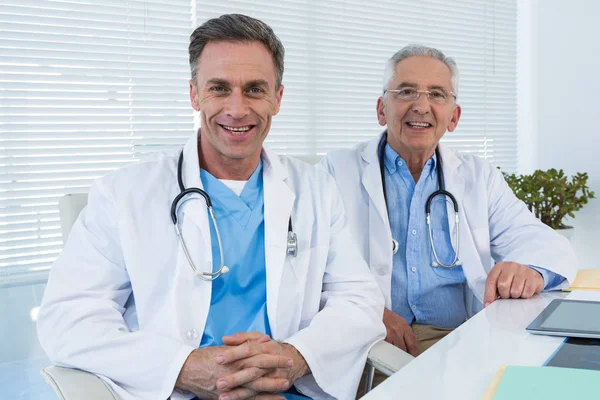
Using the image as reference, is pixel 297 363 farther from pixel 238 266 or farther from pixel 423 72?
pixel 423 72

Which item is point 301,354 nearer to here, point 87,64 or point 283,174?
point 283,174

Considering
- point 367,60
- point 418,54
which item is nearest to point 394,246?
point 418,54

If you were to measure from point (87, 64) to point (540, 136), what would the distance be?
262 centimetres

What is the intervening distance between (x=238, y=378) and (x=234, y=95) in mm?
653

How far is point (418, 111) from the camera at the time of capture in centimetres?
193

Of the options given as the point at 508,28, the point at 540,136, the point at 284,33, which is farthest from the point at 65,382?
the point at 508,28

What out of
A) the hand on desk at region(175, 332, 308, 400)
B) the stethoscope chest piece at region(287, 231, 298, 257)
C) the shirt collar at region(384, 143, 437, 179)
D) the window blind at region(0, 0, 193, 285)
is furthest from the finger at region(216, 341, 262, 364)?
the window blind at region(0, 0, 193, 285)

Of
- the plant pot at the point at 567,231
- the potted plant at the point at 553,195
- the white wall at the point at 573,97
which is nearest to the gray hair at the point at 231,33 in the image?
the potted plant at the point at 553,195

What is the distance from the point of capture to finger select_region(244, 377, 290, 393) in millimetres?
1248

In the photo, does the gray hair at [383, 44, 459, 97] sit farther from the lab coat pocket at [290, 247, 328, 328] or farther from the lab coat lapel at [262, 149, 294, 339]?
the lab coat pocket at [290, 247, 328, 328]

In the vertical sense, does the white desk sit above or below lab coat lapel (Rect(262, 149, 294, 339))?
below

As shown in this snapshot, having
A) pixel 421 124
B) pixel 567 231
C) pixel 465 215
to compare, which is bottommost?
pixel 567 231

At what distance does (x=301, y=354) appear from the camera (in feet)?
4.36

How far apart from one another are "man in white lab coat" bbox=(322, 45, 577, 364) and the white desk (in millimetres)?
526
